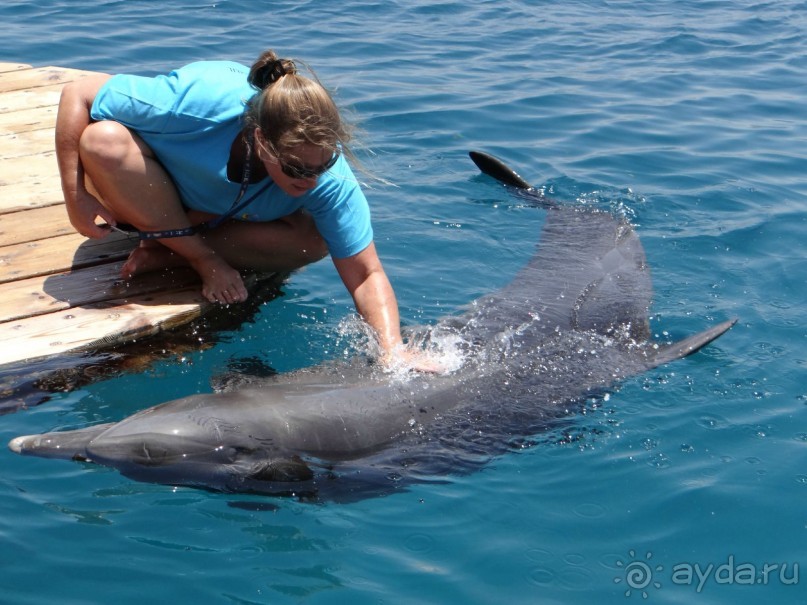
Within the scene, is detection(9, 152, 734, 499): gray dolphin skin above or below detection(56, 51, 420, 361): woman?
below

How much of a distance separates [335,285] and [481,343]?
→ 5.44 ft

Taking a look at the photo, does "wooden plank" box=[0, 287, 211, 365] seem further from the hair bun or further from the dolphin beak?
the hair bun

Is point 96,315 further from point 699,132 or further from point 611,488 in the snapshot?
→ point 699,132

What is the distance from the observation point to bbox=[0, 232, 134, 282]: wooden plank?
616 cm

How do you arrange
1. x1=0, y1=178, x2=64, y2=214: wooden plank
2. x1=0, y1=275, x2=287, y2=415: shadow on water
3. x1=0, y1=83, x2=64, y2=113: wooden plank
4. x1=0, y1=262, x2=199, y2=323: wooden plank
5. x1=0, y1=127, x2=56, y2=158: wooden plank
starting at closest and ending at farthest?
x1=0, y1=275, x2=287, y2=415: shadow on water, x1=0, y1=262, x2=199, y2=323: wooden plank, x1=0, y1=178, x2=64, y2=214: wooden plank, x1=0, y1=127, x2=56, y2=158: wooden plank, x1=0, y1=83, x2=64, y2=113: wooden plank

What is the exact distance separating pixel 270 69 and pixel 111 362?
184 cm

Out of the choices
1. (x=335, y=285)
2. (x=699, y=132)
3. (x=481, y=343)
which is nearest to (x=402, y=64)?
(x=699, y=132)

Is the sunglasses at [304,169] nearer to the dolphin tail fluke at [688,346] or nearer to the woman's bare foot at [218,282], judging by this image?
the woman's bare foot at [218,282]

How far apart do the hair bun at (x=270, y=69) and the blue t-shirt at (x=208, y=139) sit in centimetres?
24

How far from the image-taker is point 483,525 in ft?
16.1

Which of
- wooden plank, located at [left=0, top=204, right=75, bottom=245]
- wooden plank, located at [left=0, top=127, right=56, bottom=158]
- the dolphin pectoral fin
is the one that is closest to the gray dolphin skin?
the dolphin pectoral fin

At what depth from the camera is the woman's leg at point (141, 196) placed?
5.50 meters

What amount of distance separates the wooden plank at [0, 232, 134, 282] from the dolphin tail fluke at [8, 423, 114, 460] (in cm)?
160

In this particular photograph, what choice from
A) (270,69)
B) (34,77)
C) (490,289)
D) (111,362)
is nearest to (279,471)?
(111,362)
